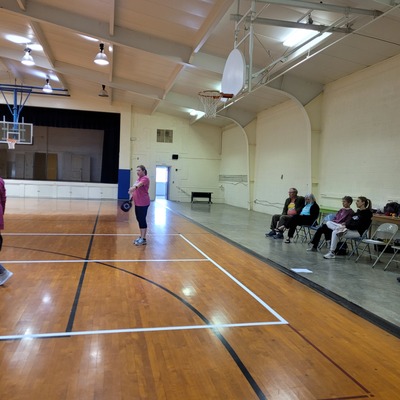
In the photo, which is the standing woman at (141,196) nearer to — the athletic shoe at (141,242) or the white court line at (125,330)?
the athletic shoe at (141,242)

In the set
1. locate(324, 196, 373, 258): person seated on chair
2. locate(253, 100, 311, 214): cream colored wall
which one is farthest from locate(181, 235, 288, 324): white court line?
locate(253, 100, 311, 214): cream colored wall

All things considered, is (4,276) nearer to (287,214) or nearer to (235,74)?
(235,74)

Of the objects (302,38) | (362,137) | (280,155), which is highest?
(302,38)

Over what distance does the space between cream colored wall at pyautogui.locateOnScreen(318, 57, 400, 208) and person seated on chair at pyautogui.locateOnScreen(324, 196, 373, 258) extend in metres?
1.89

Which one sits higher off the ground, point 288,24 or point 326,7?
point 326,7

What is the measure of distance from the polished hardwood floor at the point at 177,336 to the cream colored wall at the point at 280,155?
6.44 m

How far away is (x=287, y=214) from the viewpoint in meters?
7.95

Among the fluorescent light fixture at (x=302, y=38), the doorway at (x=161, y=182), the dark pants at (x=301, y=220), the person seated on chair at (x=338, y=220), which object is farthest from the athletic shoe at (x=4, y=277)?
the doorway at (x=161, y=182)

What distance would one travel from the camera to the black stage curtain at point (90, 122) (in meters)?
17.3

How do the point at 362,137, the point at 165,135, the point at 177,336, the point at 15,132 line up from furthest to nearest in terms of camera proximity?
1. the point at 165,135
2. the point at 15,132
3. the point at 362,137
4. the point at 177,336

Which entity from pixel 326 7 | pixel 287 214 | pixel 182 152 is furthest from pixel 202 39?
pixel 182 152

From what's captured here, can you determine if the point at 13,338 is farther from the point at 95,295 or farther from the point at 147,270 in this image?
the point at 147,270

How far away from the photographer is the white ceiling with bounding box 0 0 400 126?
638 centimetres

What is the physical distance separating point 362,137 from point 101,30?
6795 mm
